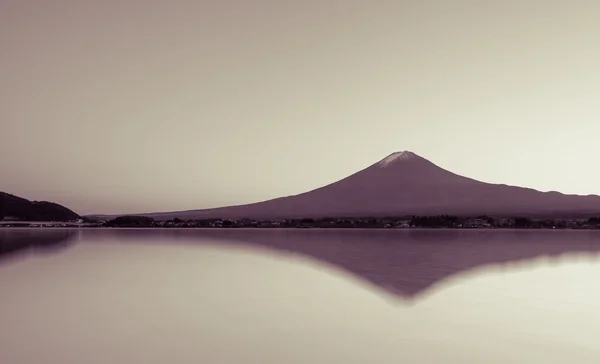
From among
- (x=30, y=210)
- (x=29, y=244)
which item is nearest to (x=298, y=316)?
(x=29, y=244)

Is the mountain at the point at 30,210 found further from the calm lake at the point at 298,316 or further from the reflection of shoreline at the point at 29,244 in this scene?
the calm lake at the point at 298,316

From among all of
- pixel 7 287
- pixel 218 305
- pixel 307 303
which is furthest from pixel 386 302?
pixel 7 287

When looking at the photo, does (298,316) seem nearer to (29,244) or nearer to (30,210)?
(29,244)

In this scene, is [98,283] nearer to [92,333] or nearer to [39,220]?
[92,333]

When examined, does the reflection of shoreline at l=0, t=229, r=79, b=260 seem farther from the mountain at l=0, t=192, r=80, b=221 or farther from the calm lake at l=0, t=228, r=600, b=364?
the mountain at l=0, t=192, r=80, b=221

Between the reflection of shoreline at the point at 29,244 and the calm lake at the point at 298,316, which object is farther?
the reflection of shoreline at the point at 29,244

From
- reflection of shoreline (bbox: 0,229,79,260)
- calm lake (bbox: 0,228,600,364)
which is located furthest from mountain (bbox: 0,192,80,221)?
calm lake (bbox: 0,228,600,364)

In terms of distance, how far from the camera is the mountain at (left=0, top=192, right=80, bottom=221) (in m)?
108

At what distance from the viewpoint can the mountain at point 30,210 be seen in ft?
355

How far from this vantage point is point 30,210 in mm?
109688

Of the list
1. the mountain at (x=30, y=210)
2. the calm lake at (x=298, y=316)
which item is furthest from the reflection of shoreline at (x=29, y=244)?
the mountain at (x=30, y=210)

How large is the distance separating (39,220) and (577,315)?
115 m

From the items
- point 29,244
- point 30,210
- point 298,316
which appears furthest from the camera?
point 30,210

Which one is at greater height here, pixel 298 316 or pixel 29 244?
pixel 29 244
